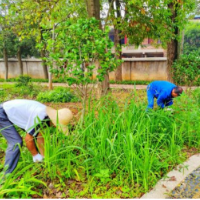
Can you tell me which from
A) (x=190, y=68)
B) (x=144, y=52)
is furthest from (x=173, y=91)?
(x=144, y=52)

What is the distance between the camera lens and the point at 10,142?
2.51 m

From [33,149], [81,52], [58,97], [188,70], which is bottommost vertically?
[58,97]

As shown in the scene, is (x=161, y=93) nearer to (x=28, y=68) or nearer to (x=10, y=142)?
(x=10, y=142)

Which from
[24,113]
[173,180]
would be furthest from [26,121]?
[173,180]

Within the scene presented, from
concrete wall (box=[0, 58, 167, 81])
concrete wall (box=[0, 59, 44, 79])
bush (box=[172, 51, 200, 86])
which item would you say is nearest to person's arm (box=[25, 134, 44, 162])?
bush (box=[172, 51, 200, 86])

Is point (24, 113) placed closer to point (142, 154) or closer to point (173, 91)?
point (142, 154)

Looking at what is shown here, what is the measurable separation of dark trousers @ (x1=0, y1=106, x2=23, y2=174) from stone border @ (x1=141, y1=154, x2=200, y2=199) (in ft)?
4.50

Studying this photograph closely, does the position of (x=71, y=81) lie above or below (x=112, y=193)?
above

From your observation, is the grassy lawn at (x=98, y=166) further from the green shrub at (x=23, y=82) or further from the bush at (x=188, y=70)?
the green shrub at (x=23, y=82)

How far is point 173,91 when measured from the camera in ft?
12.7

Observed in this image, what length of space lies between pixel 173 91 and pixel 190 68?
345 cm

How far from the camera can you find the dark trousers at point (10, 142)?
7.80ft

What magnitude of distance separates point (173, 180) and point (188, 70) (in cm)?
526

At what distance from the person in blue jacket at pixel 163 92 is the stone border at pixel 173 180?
139cm
